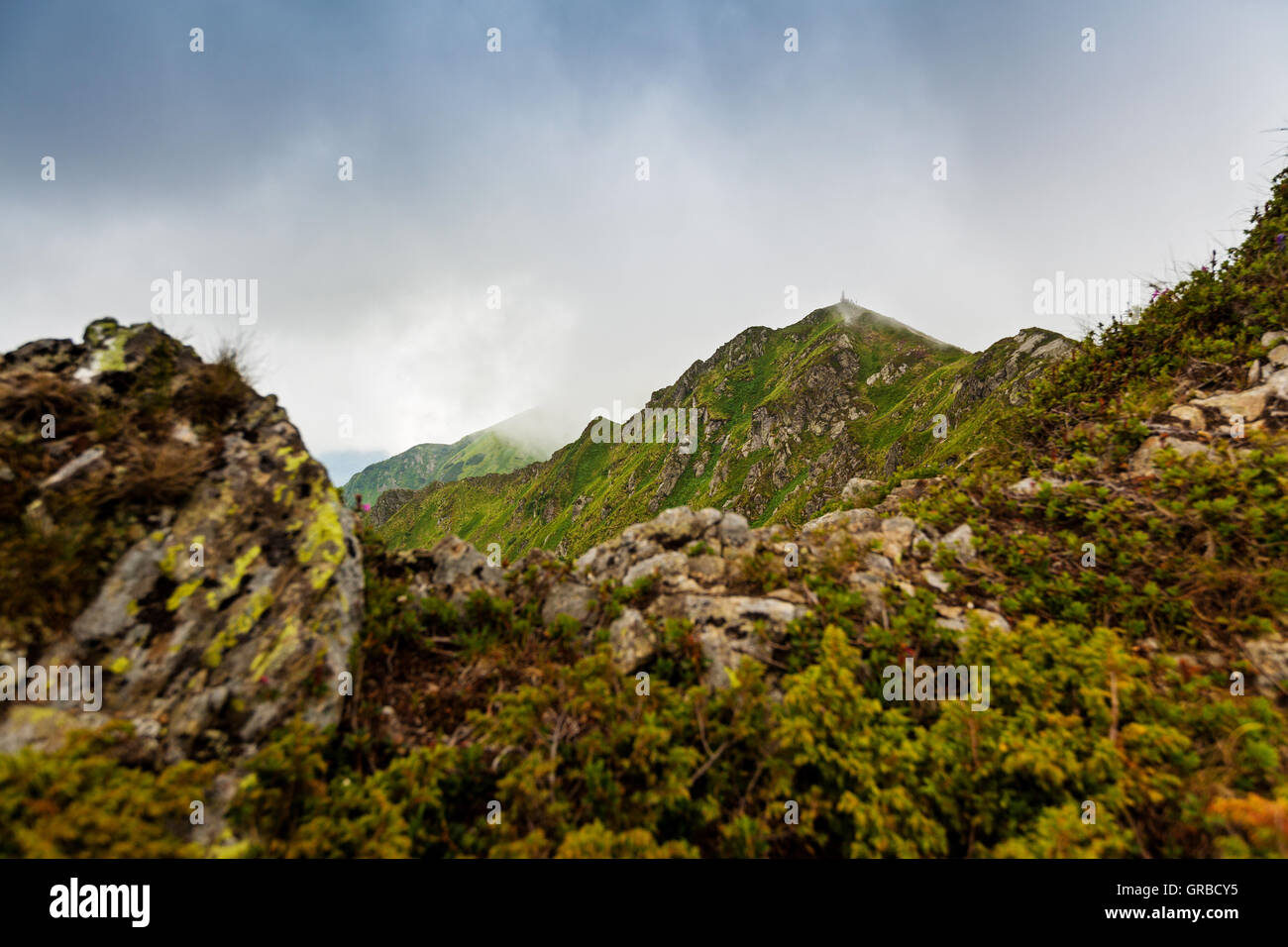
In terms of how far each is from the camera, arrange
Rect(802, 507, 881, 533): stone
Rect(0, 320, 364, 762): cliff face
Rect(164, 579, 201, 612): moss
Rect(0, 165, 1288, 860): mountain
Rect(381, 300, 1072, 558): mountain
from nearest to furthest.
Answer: Rect(0, 165, 1288, 860): mountain < Rect(0, 320, 364, 762): cliff face < Rect(164, 579, 201, 612): moss < Rect(802, 507, 881, 533): stone < Rect(381, 300, 1072, 558): mountain

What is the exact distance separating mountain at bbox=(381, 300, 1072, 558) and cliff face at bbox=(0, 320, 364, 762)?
53891mm

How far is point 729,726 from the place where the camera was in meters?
6.09

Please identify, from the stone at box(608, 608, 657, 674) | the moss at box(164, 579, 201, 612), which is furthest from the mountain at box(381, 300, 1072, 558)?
the moss at box(164, 579, 201, 612)

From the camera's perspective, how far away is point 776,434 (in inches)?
4395

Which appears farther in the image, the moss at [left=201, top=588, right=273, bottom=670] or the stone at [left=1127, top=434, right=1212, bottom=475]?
the stone at [left=1127, top=434, right=1212, bottom=475]

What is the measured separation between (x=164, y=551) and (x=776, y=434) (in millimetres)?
113727

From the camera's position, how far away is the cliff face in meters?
5.24

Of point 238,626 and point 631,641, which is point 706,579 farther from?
point 238,626

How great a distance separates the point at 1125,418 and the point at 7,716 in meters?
21.2

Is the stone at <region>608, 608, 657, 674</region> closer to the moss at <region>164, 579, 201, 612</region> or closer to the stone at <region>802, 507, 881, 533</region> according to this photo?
the stone at <region>802, 507, 881, 533</region>
